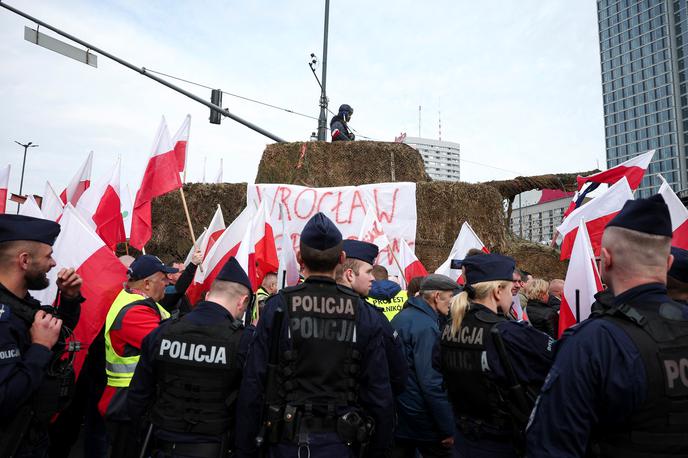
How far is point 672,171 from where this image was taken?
114 m

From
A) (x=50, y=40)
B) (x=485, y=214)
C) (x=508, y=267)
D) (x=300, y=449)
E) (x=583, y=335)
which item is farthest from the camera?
(x=485, y=214)

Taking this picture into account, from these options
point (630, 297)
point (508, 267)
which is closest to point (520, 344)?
point (508, 267)

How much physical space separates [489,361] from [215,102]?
35.1 ft

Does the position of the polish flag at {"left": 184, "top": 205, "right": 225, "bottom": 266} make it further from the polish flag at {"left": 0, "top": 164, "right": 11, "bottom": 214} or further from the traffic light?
the traffic light

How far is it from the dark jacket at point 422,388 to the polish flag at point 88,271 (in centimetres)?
262

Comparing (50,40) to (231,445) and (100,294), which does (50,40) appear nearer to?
(100,294)

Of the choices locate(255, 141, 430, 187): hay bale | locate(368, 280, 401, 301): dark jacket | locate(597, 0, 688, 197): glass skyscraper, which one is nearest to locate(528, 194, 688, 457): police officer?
locate(368, 280, 401, 301): dark jacket

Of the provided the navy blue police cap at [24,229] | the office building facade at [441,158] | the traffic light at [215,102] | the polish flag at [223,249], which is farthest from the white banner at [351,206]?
the office building facade at [441,158]

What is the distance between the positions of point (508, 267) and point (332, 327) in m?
1.33

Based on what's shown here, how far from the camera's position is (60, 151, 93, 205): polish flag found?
8.29 meters

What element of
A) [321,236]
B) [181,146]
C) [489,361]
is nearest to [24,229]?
[321,236]

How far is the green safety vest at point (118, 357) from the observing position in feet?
13.7

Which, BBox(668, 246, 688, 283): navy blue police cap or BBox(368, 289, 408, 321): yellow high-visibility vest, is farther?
BBox(368, 289, 408, 321): yellow high-visibility vest

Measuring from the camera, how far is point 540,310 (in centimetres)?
603
